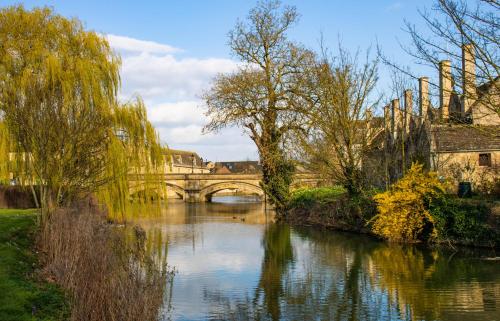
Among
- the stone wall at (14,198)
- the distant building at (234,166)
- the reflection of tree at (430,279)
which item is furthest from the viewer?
the distant building at (234,166)

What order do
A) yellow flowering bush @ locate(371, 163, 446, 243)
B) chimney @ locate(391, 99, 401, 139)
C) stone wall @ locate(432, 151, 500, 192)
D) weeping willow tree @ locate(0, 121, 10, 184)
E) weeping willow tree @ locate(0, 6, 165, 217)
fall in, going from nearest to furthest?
1. weeping willow tree @ locate(0, 6, 165, 217)
2. weeping willow tree @ locate(0, 121, 10, 184)
3. yellow flowering bush @ locate(371, 163, 446, 243)
4. chimney @ locate(391, 99, 401, 139)
5. stone wall @ locate(432, 151, 500, 192)

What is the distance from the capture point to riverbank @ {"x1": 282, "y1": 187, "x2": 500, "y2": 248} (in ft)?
59.5

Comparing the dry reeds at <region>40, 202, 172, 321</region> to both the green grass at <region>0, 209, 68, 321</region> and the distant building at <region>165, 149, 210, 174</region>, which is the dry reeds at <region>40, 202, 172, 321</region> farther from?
the distant building at <region>165, 149, 210, 174</region>

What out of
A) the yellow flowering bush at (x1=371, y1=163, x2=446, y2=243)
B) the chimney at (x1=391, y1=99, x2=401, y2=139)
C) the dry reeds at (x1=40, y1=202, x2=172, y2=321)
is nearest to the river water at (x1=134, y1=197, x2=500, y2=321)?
the yellow flowering bush at (x1=371, y1=163, x2=446, y2=243)

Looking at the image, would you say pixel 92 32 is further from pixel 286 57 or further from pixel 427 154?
pixel 427 154

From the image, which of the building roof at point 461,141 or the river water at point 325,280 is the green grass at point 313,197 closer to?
the building roof at point 461,141

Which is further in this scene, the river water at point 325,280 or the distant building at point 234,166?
the distant building at point 234,166

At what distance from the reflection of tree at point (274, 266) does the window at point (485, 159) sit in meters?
12.5

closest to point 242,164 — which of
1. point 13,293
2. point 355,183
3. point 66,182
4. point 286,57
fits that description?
point 286,57

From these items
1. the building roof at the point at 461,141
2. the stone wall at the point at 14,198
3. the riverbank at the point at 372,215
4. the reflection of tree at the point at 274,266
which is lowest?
the reflection of tree at the point at 274,266

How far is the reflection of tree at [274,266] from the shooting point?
1099 centimetres

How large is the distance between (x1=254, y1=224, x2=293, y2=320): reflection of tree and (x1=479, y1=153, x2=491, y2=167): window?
12.5 metres

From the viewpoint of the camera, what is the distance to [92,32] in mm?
20172

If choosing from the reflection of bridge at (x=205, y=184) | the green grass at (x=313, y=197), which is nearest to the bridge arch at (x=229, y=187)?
the reflection of bridge at (x=205, y=184)
